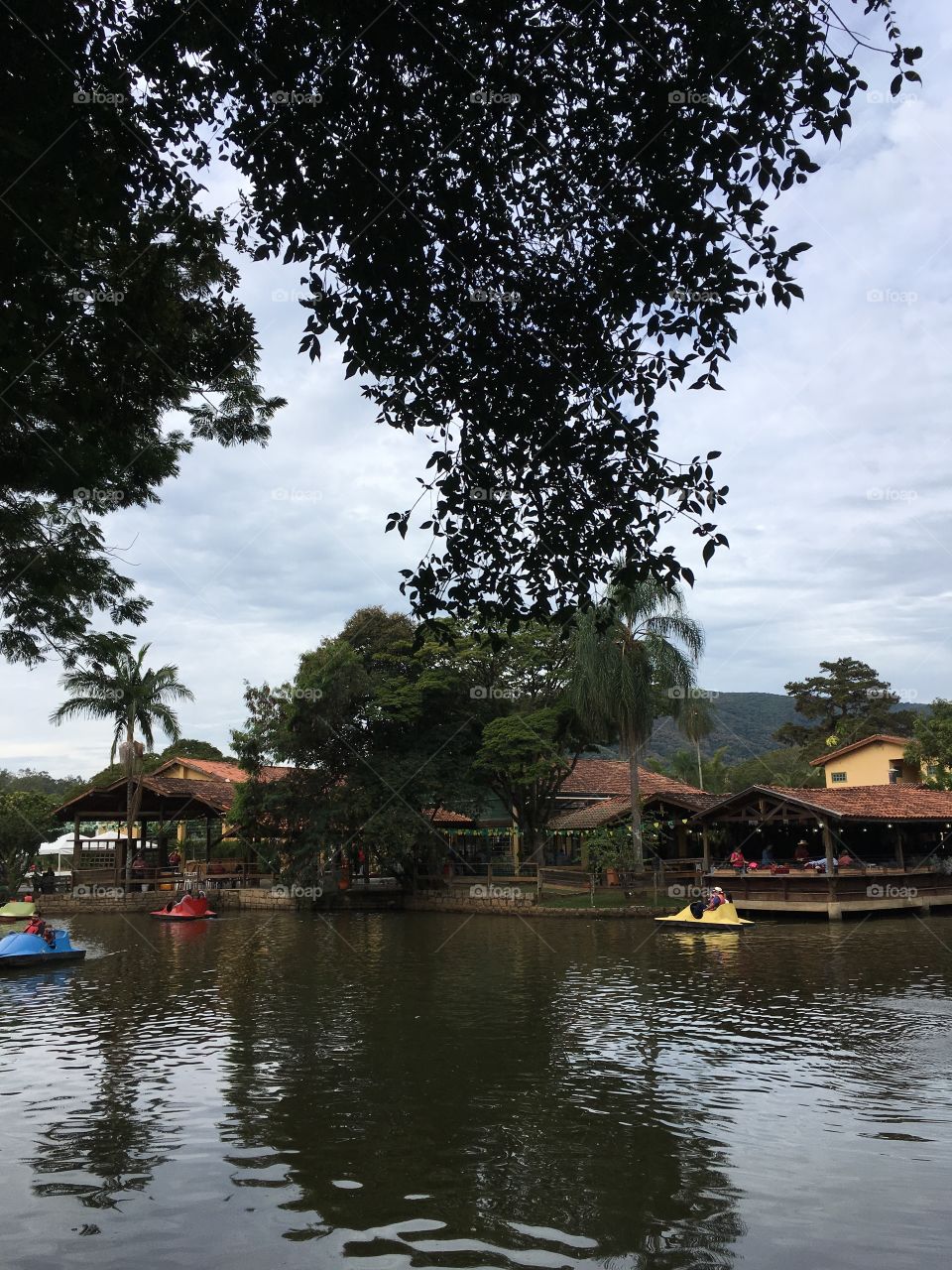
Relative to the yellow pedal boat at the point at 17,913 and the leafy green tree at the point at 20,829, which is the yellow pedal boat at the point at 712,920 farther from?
the leafy green tree at the point at 20,829

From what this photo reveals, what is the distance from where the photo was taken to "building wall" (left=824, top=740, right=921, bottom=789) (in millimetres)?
54625

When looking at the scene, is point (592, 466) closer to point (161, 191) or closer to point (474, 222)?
point (474, 222)

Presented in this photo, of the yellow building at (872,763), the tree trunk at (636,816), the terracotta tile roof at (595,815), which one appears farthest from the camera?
the yellow building at (872,763)

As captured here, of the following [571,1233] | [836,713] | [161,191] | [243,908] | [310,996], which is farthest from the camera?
[836,713]

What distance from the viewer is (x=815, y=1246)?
6.68 meters

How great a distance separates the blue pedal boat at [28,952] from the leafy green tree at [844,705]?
195 feet

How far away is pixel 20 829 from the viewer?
47.5 meters

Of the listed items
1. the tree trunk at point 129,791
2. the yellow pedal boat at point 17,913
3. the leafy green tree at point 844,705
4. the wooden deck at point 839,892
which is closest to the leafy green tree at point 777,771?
the leafy green tree at point 844,705

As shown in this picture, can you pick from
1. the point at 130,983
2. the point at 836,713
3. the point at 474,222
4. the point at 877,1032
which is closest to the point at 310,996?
the point at 130,983

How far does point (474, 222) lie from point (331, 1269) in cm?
757

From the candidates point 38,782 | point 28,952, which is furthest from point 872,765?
point 38,782

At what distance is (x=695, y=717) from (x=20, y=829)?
32646 millimetres

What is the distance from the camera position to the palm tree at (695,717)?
36906mm

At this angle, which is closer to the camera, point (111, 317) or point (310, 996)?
point (111, 317)
